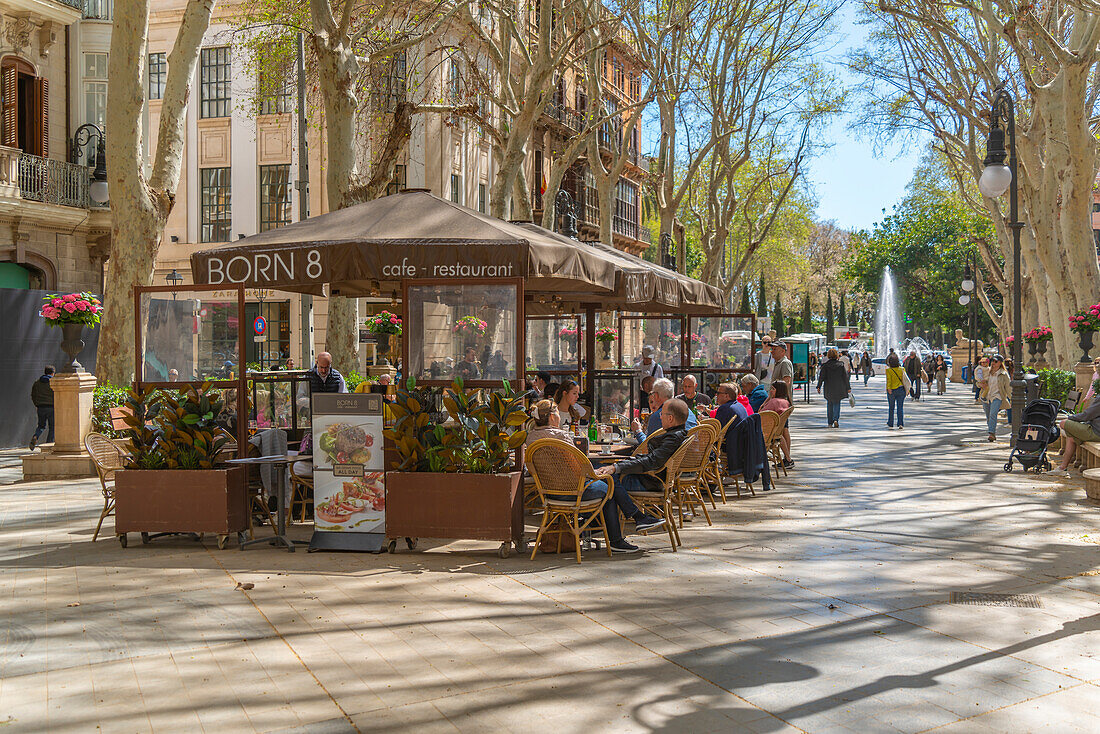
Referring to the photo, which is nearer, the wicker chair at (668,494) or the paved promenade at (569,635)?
the paved promenade at (569,635)

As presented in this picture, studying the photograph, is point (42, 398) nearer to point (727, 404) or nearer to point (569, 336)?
point (569, 336)

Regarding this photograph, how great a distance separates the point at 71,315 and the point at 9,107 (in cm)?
1155

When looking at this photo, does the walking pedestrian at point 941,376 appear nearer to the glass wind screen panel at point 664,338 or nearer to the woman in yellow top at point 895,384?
the woman in yellow top at point 895,384

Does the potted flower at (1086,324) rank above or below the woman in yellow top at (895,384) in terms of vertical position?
above

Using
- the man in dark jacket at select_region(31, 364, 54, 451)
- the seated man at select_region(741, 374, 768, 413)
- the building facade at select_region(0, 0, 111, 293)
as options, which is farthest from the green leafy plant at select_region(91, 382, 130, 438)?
the seated man at select_region(741, 374, 768, 413)

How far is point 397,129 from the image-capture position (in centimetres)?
1455

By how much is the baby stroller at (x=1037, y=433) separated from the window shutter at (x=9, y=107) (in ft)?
73.3

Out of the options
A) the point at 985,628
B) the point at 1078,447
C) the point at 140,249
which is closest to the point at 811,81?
the point at 1078,447

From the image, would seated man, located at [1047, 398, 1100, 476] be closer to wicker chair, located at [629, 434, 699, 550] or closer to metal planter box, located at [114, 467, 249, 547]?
wicker chair, located at [629, 434, 699, 550]

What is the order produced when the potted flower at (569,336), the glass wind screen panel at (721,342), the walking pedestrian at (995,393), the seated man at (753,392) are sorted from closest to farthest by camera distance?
1. the seated man at (753,392)
2. the potted flower at (569,336)
3. the glass wind screen panel at (721,342)
4. the walking pedestrian at (995,393)

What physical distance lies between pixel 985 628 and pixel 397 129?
10.9 metres

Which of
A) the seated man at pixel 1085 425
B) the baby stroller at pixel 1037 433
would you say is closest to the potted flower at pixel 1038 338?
the baby stroller at pixel 1037 433

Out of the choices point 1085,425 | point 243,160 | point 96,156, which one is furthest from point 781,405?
point 243,160

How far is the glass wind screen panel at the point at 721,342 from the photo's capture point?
1769 cm
